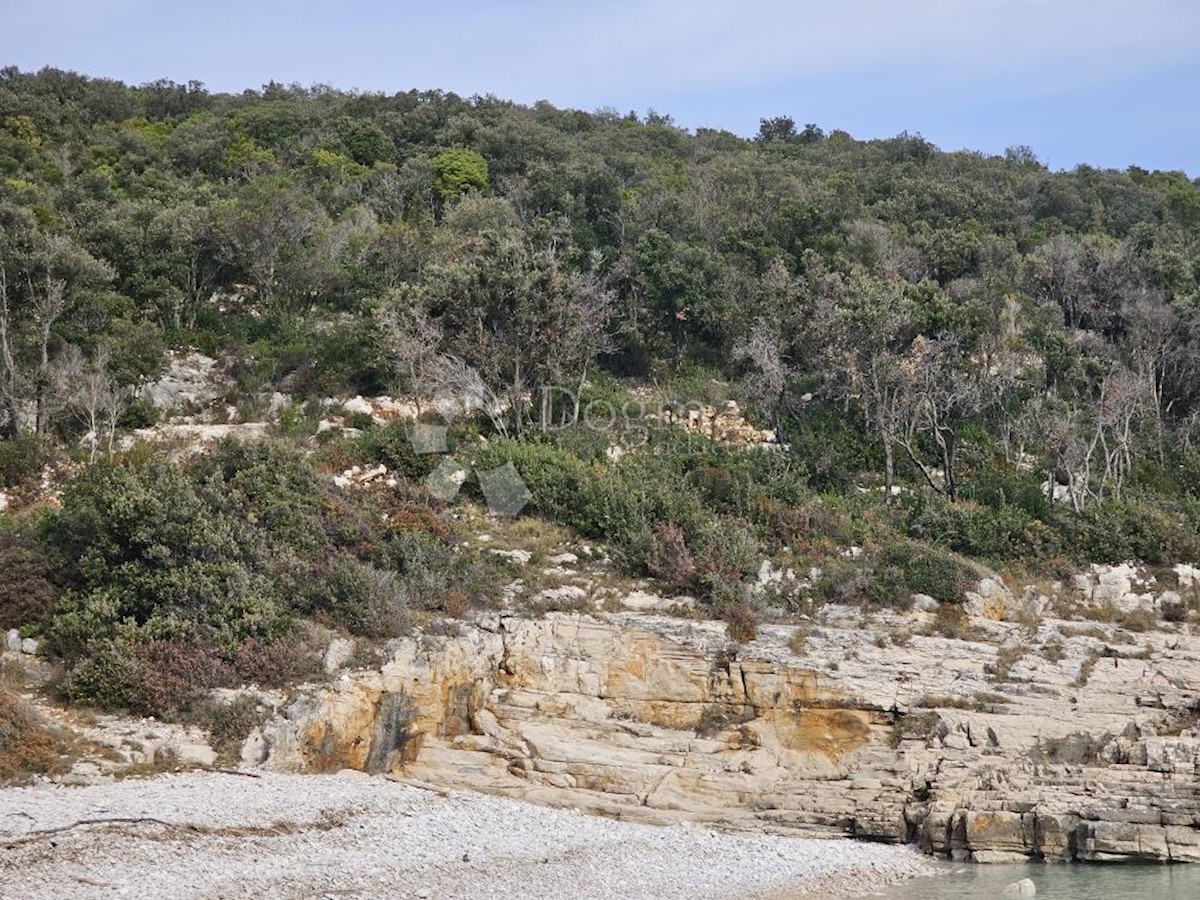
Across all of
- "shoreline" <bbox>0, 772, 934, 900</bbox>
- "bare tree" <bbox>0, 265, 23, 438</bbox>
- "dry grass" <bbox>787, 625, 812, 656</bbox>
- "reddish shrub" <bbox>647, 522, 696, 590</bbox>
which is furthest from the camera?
"bare tree" <bbox>0, 265, 23, 438</bbox>

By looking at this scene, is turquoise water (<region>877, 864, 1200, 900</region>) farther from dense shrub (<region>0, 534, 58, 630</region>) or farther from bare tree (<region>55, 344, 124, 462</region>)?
bare tree (<region>55, 344, 124, 462</region>)

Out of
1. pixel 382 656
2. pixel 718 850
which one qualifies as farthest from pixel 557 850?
pixel 382 656

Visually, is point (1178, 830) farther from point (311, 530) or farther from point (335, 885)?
point (311, 530)

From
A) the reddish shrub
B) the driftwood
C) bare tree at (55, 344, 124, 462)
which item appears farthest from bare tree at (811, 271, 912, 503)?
the driftwood

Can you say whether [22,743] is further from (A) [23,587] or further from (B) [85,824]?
(A) [23,587]

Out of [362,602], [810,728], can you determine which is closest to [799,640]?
[810,728]

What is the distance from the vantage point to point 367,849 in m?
20.1

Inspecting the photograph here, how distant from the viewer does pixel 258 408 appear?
3925 cm

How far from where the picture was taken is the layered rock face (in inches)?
916

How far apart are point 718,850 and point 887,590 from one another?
34.4 ft

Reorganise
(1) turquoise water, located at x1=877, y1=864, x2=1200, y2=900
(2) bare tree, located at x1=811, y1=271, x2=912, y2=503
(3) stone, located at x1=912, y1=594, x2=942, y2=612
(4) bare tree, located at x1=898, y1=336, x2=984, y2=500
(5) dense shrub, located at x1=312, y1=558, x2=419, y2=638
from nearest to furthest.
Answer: (1) turquoise water, located at x1=877, y1=864, x2=1200, y2=900, (5) dense shrub, located at x1=312, y1=558, x2=419, y2=638, (3) stone, located at x1=912, y1=594, x2=942, y2=612, (4) bare tree, located at x1=898, y1=336, x2=984, y2=500, (2) bare tree, located at x1=811, y1=271, x2=912, y2=503

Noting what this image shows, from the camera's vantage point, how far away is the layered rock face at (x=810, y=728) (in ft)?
76.3

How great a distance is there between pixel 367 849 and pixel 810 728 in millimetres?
10077

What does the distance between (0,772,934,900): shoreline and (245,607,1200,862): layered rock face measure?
3.21 feet
